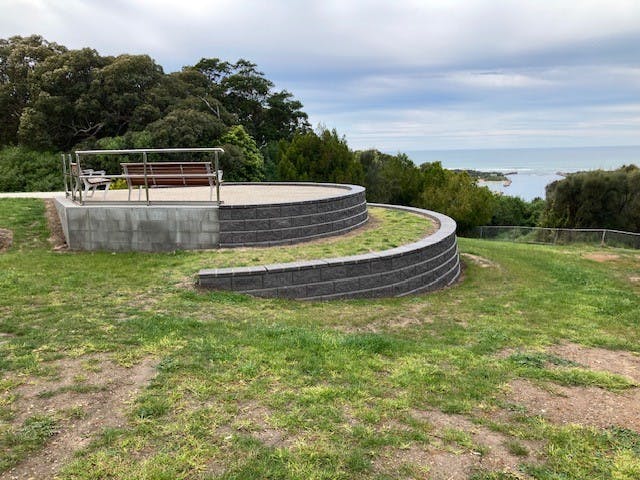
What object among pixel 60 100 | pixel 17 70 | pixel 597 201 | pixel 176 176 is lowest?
pixel 597 201

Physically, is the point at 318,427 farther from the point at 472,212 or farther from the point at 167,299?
the point at 472,212

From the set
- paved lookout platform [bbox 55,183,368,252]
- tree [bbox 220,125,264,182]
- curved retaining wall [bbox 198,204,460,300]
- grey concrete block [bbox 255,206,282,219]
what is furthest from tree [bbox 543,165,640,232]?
paved lookout platform [bbox 55,183,368,252]

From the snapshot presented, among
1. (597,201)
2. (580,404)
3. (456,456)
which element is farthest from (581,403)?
(597,201)

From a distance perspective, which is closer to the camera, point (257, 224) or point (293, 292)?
point (293, 292)

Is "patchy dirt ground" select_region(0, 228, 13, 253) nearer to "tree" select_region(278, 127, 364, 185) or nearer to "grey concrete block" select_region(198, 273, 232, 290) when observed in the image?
"grey concrete block" select_region(198, 273, 232, 290)

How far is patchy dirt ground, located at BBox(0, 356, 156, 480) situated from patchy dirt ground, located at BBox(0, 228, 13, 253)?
526cm

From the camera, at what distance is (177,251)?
7582mm

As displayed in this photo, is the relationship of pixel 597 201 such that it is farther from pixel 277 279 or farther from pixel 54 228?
pixel 54 228

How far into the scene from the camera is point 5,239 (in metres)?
7.81

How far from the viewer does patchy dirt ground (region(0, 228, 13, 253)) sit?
7.62m

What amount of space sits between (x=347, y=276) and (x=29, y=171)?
22176 millimetres

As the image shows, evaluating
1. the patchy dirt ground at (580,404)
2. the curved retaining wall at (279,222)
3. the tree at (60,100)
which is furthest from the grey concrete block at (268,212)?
the tree at (60,100)

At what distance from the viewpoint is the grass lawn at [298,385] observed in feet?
8.08

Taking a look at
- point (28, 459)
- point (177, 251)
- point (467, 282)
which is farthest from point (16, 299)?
point (467, 282)
